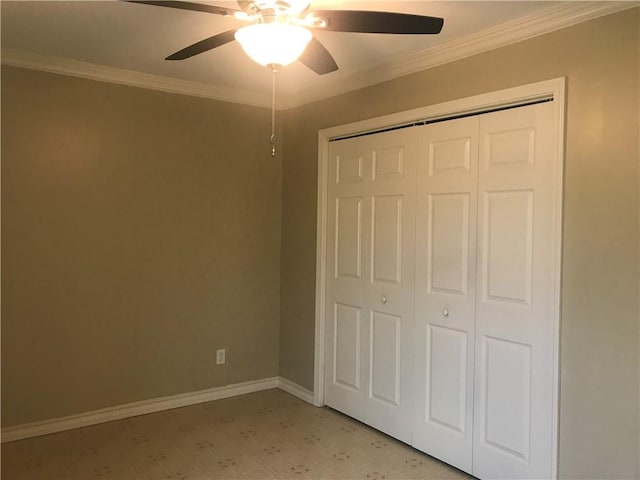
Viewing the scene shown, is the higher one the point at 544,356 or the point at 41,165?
the point at 41,165

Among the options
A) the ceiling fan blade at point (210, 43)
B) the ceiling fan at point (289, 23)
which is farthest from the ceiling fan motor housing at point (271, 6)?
the ceiling fan blade at point (210, 43)

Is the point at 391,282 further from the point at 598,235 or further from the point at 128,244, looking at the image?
the point at 128,244

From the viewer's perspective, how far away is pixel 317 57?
2.37 metres

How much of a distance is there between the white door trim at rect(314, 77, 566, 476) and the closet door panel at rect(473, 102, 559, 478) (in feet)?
0.10

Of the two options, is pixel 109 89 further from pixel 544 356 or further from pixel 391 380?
pixel 544 356

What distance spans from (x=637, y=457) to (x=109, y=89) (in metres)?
3.58

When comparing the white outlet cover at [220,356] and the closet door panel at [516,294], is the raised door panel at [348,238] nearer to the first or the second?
the closet door panel at [516,294]

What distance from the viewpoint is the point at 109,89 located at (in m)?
3.54

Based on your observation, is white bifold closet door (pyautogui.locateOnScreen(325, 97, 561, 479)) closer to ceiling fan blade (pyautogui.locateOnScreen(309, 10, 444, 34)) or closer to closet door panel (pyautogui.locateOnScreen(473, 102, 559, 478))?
closet door panel (pyautogui.locateOnScreen(473, 102, 559, 478))

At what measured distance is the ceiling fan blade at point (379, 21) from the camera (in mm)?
1874

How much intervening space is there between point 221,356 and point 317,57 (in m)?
2.54

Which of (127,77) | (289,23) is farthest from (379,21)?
(127,77)

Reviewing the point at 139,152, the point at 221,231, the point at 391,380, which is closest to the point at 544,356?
the point at 391,380

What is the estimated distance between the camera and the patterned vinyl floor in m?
2.90
